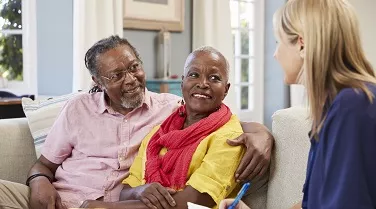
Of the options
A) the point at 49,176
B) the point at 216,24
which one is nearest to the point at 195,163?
the point at 49,176

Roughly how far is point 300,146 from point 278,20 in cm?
69

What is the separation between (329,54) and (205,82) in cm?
82

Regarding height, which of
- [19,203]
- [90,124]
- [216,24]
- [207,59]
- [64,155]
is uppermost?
[216,24]

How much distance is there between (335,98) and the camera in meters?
0.95

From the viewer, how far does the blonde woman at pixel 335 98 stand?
914mm

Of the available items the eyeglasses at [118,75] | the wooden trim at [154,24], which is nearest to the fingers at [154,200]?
the eyeglasses at [118,75]

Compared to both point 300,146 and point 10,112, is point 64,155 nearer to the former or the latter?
point 300,146

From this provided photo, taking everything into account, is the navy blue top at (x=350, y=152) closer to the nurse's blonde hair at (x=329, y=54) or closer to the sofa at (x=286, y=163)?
the nurse's blonde hair at (x=329, y=54)

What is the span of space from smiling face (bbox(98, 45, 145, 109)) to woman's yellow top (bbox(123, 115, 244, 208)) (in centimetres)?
47

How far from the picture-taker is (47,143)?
207cm

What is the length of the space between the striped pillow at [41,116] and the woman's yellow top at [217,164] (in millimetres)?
858

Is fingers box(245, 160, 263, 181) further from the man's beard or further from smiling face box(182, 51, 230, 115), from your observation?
the man's beard

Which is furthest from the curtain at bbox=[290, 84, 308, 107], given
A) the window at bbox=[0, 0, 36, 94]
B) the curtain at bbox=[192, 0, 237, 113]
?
the window at bbox=[0, 0, 36, 94]

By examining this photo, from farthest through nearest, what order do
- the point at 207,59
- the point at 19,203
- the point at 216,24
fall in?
the point at 216,24 < the point at 19,203 < the point at 207,59
